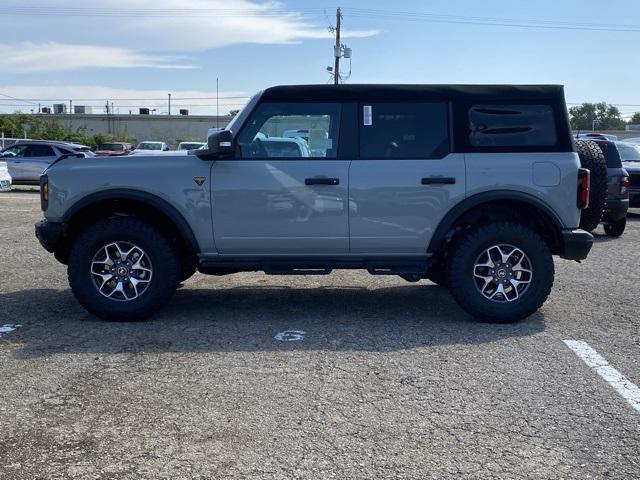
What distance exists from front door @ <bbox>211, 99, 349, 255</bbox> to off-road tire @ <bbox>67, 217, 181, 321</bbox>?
0.53m

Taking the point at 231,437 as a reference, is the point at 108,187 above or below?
above

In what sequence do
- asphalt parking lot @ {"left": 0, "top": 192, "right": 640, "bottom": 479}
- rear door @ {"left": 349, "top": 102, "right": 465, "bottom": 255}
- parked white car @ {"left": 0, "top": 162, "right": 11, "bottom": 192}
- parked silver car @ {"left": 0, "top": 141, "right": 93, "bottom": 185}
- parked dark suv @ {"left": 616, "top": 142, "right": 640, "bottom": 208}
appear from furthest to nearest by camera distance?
1. parked silver car @ {"left": 0, "top": 141, "right": 93, "bottom": 185}
2. parked white car @ {"left": 0, "top": 162, "right": 11, "bottom": 192}
3. parked dark suv @ {"left": 616, "top": 142, "right": 640, "bottom": 208}
4. rear door @ {"left": 349, "top": 102, "right": 465, "bottom": 255}
5. asphalt parking lot @ {"left": 0, "top": 192, "right": 640, "bottom": 479}

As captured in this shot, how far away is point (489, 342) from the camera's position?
631cm

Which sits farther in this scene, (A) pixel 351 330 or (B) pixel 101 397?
(A) pixel 351 330

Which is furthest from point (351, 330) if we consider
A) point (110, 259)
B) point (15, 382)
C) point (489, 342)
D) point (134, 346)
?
point (15, 382)

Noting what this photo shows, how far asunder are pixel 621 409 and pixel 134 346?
12.0ft

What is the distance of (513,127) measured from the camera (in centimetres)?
695

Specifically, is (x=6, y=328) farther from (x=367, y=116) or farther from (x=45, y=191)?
(x=367, y=116)

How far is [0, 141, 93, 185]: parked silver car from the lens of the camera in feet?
82.9

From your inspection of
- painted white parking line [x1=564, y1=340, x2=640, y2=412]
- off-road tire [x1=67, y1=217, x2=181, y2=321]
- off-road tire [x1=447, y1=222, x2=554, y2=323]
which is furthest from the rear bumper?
off-road tire [x1=67, y1=217, x2=181, y2=321]

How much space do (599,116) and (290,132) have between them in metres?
89.8

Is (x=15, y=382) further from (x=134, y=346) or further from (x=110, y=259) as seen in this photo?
(x=110, y=259)

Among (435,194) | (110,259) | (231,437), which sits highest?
(435,194)

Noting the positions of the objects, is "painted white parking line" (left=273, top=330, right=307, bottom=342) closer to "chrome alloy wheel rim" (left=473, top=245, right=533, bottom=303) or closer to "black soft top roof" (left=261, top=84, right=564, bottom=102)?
"chrome alloy wheel rim" (left=473, top=245, right=533, bottom=303)
